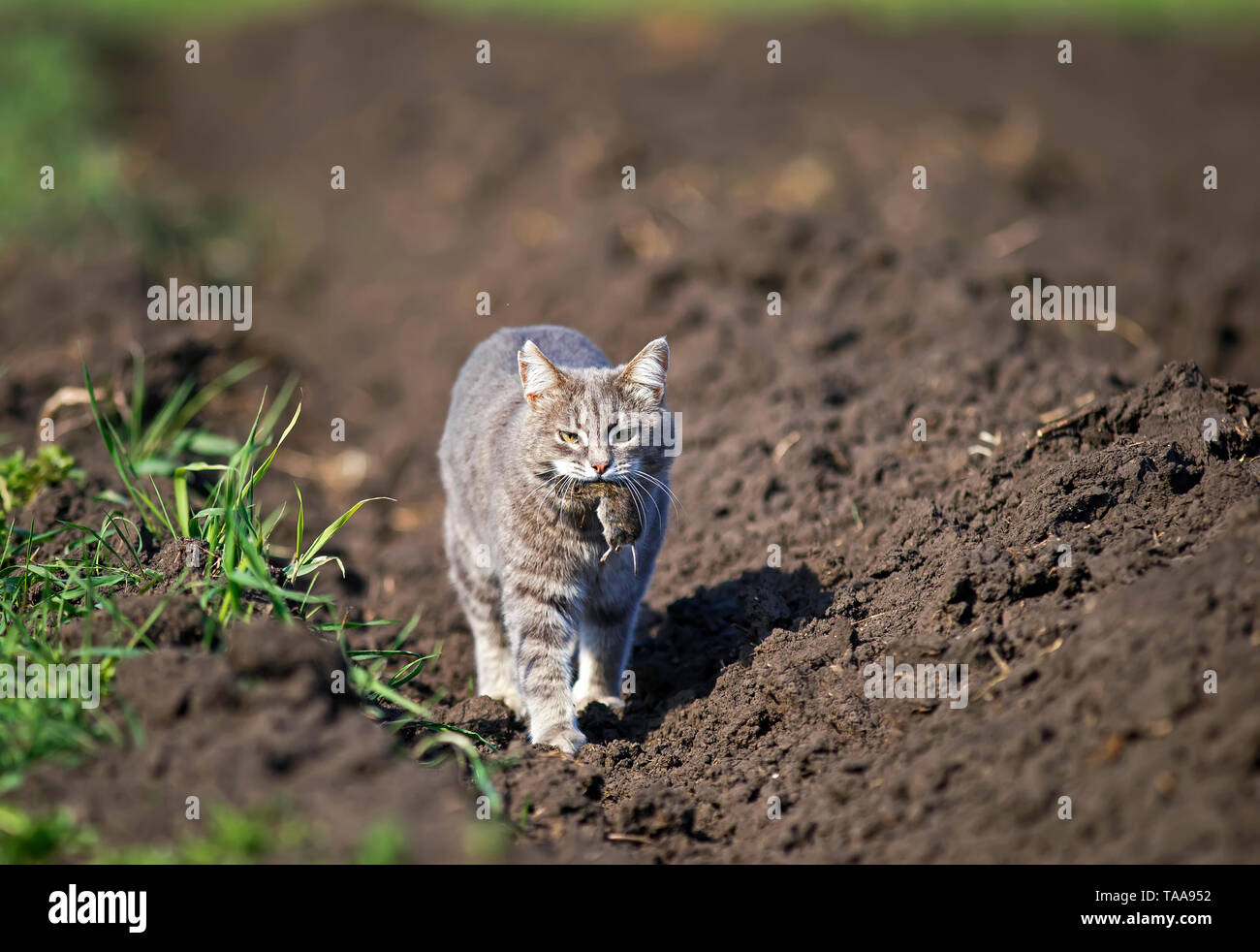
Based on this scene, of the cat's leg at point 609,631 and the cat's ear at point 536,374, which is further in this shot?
the cat's leg at point 609,631

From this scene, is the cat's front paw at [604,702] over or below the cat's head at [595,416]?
below

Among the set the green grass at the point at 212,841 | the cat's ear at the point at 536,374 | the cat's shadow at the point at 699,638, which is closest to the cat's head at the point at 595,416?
the cat's ear at the point at 536,374

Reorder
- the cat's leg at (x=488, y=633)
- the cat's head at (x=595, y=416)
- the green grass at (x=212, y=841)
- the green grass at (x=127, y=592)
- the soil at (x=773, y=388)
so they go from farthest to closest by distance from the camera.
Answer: the cat's leg at (x=488, y=633) < the cat's head at (x=595, y=416) < the green grass at (x=127, y=592) < the soil at (x=773, y=388) < the green grass at (x=212, y=841)

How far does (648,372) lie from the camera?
492cm

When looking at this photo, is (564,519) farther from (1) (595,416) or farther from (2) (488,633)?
(2) (488,633)

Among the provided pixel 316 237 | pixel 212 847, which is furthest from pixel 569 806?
pixel 316 237

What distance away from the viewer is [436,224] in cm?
1138

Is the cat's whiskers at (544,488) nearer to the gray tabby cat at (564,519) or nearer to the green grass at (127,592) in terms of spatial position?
the gray tabby cat at (564,519)

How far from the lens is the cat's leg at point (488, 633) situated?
17.9ft

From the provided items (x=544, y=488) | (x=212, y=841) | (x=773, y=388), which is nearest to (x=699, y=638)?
(x=544, y=488)

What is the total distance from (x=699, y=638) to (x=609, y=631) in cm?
52

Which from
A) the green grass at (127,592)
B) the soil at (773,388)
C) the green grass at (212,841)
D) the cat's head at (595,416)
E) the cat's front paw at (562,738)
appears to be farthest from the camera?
the cat's head at (595,416)
